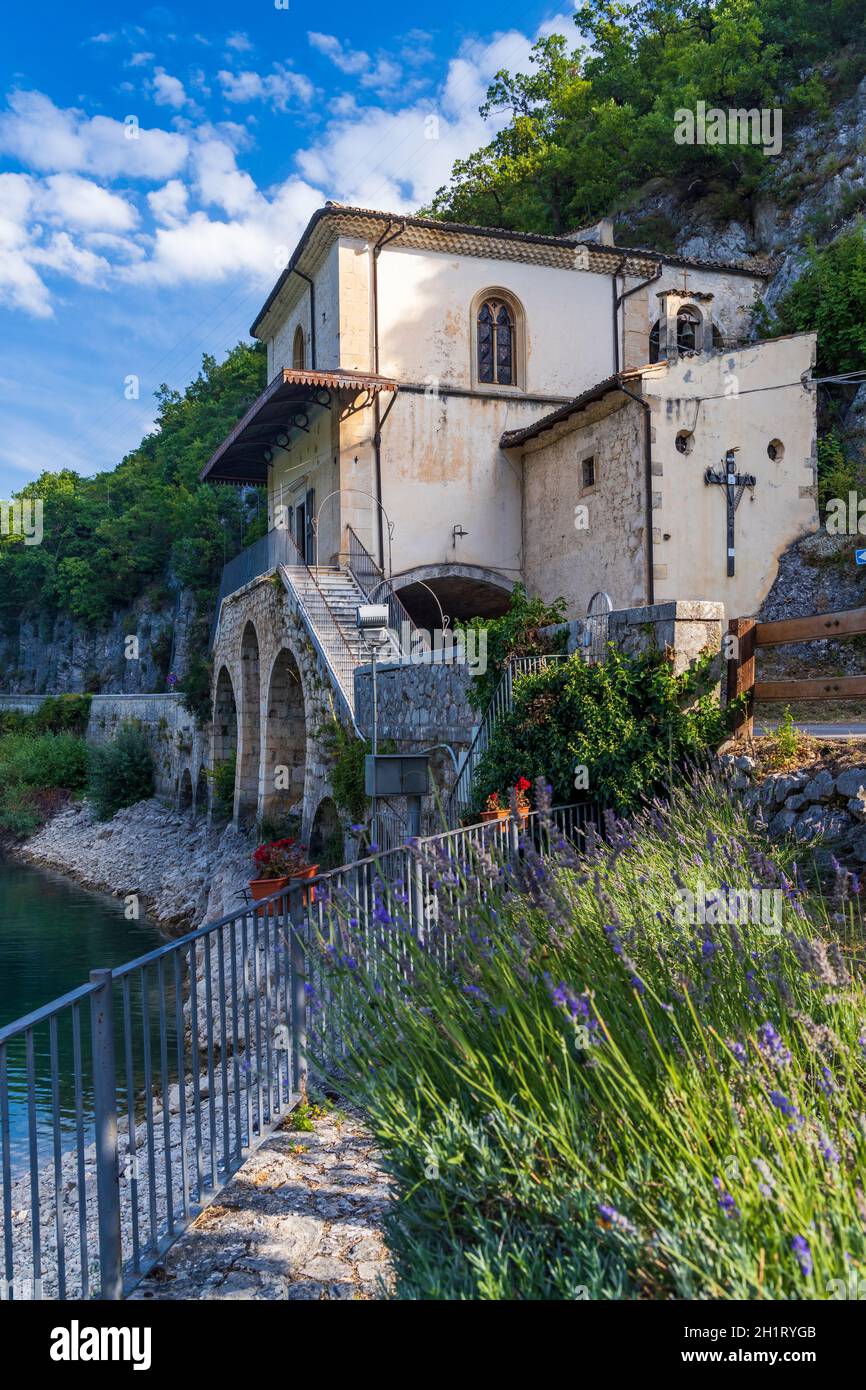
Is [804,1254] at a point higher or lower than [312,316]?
lower

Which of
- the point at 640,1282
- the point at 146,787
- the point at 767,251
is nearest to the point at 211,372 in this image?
the point at 146,787

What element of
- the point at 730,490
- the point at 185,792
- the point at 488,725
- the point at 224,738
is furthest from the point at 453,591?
the point at 488,725

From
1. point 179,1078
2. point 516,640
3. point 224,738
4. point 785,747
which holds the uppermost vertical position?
point 516,640

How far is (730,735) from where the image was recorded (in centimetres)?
724

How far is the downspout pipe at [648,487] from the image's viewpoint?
15586 millimetres

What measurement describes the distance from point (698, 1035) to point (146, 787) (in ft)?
92.7

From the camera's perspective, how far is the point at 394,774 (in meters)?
9.40

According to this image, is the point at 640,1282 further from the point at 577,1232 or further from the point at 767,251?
the point at 767,251

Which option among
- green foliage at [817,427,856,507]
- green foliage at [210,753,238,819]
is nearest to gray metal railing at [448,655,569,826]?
green foliage at [817,427,856,507]

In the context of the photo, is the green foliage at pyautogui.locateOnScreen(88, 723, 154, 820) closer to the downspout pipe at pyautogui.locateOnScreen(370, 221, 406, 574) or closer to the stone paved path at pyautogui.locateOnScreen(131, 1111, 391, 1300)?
the downspout pipe at pyautogui.locateOnScreen(370, 221, 406, 574)

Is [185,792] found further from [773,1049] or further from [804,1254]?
[804,1254]

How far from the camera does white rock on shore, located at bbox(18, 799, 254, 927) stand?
18.5 meters

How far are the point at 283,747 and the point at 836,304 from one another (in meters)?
13.6

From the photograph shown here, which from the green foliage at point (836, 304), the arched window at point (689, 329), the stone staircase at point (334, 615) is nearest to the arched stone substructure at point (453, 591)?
the stone staircase at point (334, 615)
